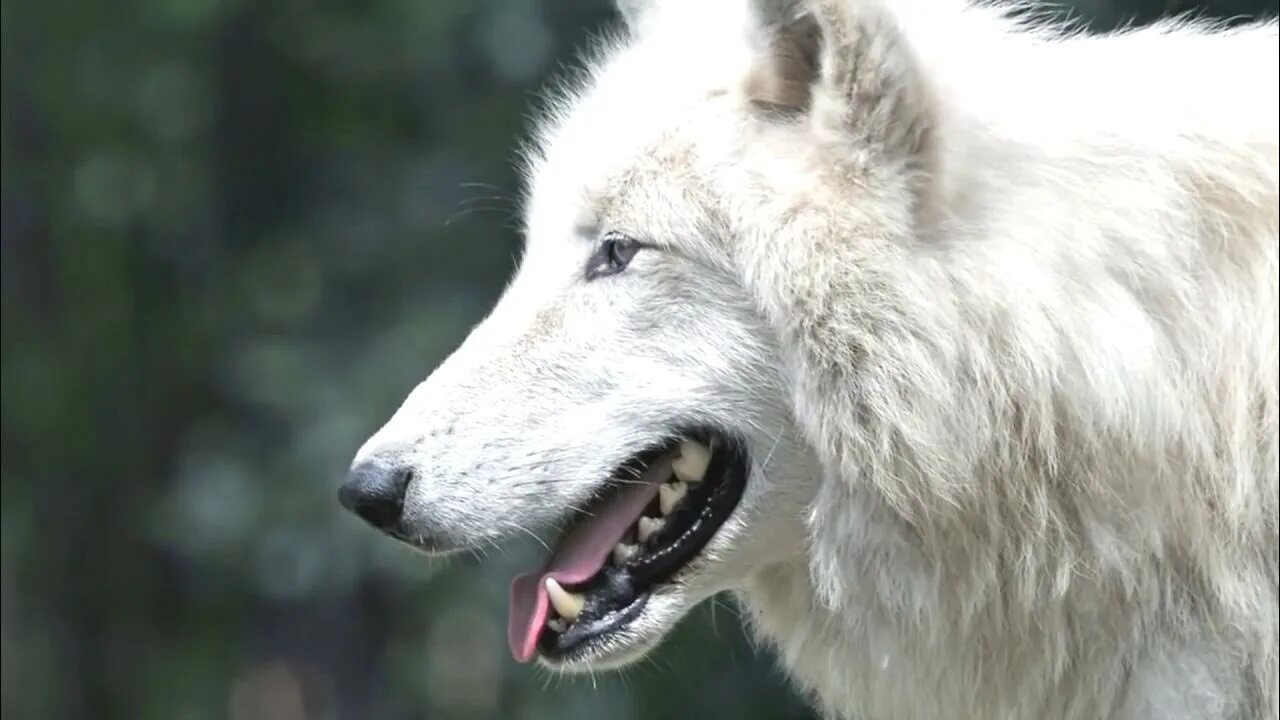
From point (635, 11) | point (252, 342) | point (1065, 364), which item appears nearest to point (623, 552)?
point (1065, 364)

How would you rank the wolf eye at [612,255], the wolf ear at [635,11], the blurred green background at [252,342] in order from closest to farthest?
the wolf eye at [612,255]
the wolf ear at [635,11]
the blurred green background at [252,342]

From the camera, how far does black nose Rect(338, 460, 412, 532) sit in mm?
2195

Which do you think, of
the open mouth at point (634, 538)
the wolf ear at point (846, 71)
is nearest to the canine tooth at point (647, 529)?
the open mouth at point (634, 538)

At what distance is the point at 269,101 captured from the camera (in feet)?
16.2

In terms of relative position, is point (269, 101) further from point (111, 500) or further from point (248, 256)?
point (111, 500)

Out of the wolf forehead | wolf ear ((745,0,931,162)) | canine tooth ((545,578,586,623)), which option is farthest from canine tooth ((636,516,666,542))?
wolf ear ((745,0,931,162))

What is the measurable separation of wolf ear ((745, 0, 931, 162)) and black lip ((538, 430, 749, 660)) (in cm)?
46

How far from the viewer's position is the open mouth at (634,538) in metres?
2.23

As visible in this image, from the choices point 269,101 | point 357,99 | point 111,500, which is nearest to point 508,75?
point 357,99

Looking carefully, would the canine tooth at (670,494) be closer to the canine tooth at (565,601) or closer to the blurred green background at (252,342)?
the canine tooth at (565,601)

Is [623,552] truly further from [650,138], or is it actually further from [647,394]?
[650,138]

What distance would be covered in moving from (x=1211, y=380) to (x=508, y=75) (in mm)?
2695

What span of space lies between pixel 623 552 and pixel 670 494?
0.35ft

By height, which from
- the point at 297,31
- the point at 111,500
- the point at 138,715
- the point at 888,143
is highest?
the point at 297,31
